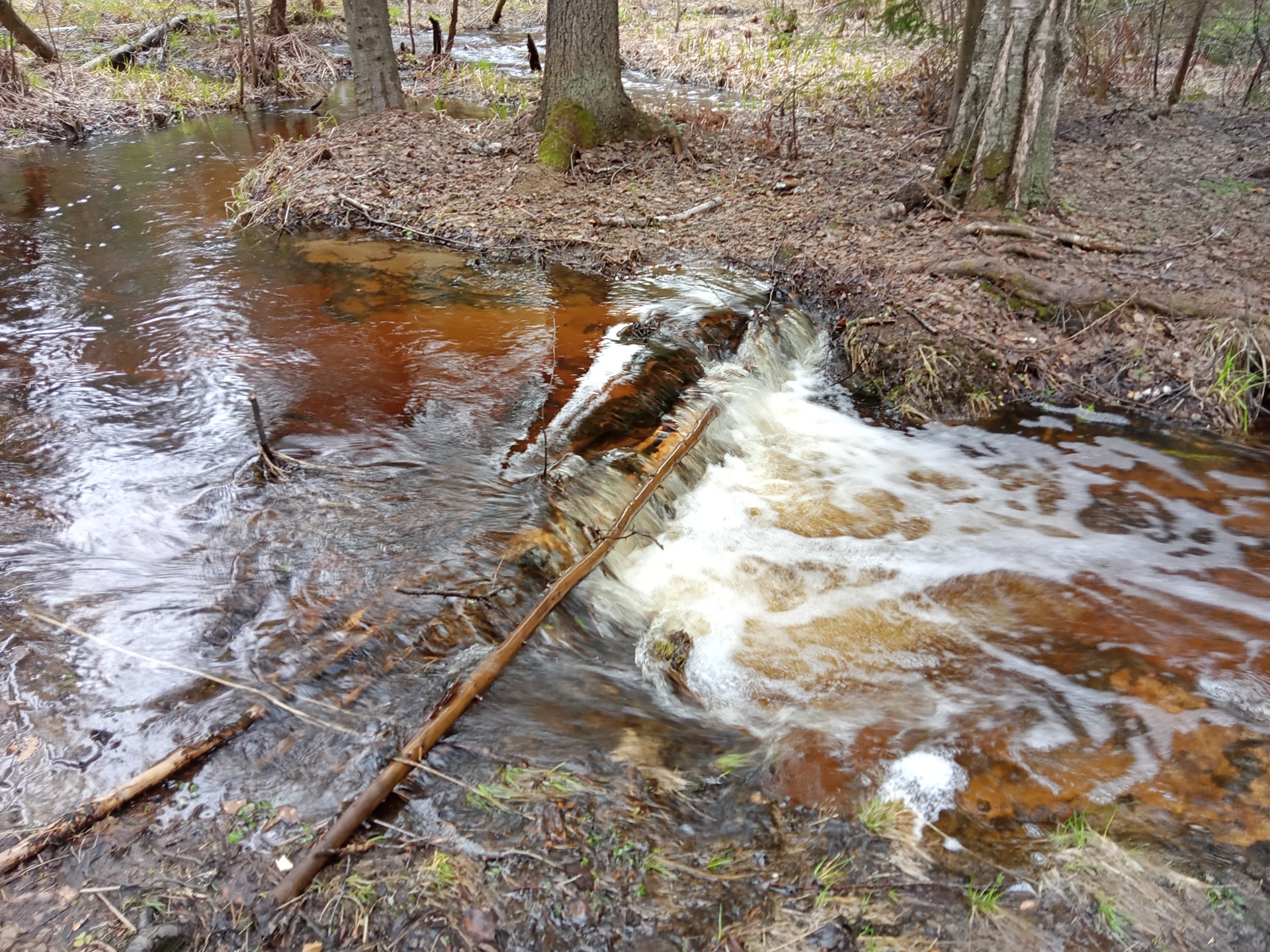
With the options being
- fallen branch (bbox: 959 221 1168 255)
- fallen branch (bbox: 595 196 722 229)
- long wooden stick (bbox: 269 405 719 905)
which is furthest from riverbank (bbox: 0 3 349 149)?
fallen branch (bbox: 959 221 1168 255)

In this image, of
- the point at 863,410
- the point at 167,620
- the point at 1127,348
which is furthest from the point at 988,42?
the point at 167,620

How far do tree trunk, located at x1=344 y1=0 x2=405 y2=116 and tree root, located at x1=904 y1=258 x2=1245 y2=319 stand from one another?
9.24 metres

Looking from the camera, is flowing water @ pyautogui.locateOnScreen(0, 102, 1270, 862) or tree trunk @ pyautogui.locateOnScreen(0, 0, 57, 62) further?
tree trunk @ pyautogui.locateOnScreen(0, 0, 57, 62)

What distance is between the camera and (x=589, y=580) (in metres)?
4.34

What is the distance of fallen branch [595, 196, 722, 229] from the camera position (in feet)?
29.6

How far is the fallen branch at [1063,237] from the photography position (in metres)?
7.18

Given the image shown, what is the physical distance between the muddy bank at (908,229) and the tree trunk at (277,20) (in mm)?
12021

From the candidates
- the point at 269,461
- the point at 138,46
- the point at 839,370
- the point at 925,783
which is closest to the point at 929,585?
the point at 925,783

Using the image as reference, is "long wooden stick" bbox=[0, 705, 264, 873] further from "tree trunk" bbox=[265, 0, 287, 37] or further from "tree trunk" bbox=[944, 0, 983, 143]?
"tree trunk" bbox=[265, 0, 287, 37]

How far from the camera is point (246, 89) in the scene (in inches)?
699

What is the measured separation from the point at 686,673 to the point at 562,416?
2.32 meters

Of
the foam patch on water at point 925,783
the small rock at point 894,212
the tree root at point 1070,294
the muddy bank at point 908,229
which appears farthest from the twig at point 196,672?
the small rock at point 894,212

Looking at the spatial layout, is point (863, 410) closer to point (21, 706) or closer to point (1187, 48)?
point (21, 706)

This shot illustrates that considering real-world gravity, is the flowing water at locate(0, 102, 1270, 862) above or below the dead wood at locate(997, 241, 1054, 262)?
below
